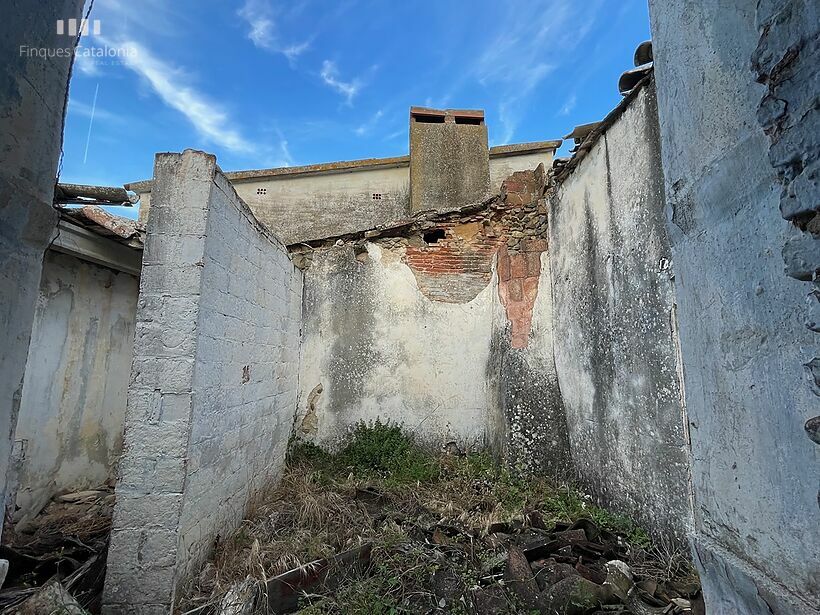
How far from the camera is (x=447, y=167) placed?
34.3 feet

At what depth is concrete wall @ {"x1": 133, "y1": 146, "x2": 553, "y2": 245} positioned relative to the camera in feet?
37.2

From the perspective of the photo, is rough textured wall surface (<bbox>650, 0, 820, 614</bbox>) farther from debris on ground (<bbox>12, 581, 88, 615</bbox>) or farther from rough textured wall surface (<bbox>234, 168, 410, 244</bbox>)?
rough textured wall surface (<bbox>234, 168, 410, 244</bbox>)

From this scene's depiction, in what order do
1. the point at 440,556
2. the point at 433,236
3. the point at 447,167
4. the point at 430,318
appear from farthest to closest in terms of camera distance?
the point at 447,167 → the point at 433,236 → the point at 430,318 → the point at 440,556

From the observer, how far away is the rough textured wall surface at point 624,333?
3279mm

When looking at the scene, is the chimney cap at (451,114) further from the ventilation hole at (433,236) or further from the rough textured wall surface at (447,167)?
the ventilation hole at (433,236)

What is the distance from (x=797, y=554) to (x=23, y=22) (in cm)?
266

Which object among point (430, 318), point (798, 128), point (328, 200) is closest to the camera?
point (798, 128)

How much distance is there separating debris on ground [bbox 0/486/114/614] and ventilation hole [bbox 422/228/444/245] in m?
4.83

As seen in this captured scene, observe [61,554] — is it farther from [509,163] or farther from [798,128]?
[509,163]

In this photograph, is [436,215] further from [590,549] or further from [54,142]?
[54,142]

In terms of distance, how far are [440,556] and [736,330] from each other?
2775 millimetres

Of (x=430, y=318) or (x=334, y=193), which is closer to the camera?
(x=430, y=318)

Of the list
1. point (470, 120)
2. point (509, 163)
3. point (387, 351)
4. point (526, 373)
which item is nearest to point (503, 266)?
point (526, 373)

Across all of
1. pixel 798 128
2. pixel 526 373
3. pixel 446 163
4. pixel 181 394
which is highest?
pixel 446 163
